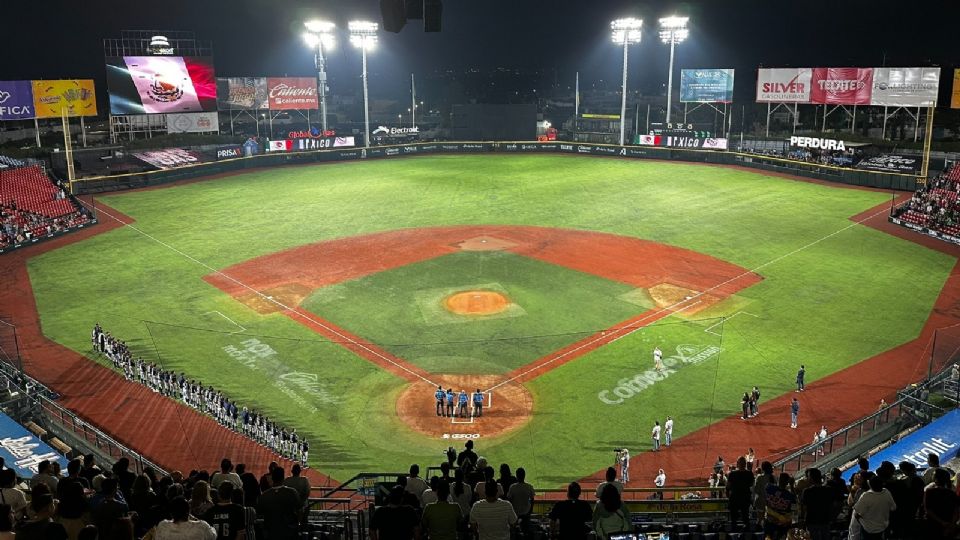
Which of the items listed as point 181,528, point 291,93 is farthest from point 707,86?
point 181,528

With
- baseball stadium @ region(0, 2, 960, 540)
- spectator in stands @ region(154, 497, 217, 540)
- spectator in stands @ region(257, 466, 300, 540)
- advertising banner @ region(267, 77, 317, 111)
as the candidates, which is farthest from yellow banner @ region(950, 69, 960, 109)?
Result: spectator in stands @ region(154, 497, 217, 540)

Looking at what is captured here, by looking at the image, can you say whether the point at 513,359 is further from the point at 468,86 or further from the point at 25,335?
the point at 468,86

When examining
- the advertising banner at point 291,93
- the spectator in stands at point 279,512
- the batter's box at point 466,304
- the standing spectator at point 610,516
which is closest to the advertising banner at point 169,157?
the advertising banner at point 291,93

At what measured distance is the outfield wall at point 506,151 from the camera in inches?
2522

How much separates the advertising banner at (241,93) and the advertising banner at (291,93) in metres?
1.05

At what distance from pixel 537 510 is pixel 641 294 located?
78.4 ft

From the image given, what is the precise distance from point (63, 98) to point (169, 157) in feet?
34.0

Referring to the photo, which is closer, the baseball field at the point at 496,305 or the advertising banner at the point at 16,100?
the baseball field at the point at 496,305

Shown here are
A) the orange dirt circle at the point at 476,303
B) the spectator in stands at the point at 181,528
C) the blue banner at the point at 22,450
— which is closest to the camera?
the spectator in stands at the point at 181,528

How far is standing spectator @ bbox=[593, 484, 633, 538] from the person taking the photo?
9.70 m

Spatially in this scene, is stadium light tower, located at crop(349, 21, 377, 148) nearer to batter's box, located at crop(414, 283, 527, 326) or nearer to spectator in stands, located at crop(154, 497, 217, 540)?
batter's box, located at crop(414, 283, 527, 326)

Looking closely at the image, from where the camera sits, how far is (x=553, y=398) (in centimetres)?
2672

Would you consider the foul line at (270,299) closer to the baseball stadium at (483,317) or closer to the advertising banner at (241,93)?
the baseball stadium at (483,317)

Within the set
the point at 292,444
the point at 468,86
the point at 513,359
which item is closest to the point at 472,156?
the point at 468,86
